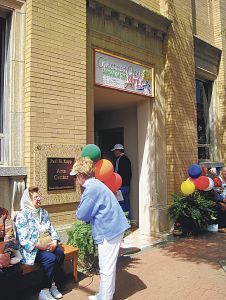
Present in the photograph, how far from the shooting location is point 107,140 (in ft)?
30.2

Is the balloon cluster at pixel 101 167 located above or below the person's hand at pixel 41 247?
above

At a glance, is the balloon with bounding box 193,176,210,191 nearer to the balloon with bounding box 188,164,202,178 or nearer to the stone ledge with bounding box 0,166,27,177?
the balloon with bounding box 188,164,202,178

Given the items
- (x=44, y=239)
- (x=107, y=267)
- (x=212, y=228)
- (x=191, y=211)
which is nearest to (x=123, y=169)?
(x=191, y=211)

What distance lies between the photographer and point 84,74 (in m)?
5.96

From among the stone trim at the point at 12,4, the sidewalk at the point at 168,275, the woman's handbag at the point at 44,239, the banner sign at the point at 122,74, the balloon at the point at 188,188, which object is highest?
the stone trim at the point at 12,4

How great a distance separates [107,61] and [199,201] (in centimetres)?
356

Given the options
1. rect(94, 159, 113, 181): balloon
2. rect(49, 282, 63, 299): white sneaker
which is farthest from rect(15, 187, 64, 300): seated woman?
rect(94, 159, 113, 181): balloon

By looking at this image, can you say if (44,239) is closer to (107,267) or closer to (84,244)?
(84,244)

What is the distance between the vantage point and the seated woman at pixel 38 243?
431cm

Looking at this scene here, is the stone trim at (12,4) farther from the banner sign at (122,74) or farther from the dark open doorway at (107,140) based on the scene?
the dark open doorway at (107,140)

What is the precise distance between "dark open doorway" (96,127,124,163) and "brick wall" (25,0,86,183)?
10.2 ft

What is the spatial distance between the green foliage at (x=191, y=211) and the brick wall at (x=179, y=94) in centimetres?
41

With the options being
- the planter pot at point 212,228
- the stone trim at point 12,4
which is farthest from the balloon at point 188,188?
the stone trim at point 12,4

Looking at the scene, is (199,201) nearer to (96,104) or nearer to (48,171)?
(96,104)
